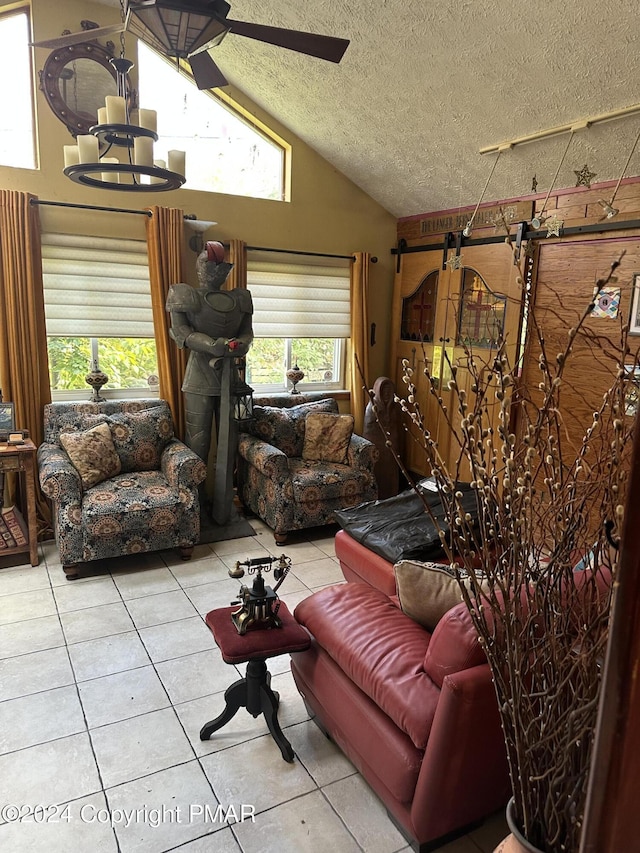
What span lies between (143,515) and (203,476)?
445mm

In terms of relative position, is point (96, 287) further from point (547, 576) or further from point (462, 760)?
point (547, 576)

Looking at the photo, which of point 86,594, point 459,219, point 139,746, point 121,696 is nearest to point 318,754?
point 139,746

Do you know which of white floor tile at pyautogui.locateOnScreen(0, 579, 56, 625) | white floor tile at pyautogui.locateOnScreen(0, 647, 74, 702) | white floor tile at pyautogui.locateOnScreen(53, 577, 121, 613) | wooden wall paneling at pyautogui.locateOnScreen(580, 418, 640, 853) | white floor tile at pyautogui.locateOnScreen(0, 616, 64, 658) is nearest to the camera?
wooden wall paneling at pyautogui.locateOnScreen(580, 418, 640, 853)

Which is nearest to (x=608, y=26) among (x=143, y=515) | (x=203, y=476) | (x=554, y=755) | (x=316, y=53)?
(x=316, y=53)

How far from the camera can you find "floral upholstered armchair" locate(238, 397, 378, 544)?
13.1 feet

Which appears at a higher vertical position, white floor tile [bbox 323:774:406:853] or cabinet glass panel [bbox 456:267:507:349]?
cabinet glass panel [bbox 456:267:507:349]

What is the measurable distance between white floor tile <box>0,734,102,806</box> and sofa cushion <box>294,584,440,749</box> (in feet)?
2.95

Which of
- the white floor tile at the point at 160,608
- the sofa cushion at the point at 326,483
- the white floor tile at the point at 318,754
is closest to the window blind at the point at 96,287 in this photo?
the sofa cushion at the point at 326,483

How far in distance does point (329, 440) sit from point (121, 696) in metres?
2.37

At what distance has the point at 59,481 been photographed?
3377 mm

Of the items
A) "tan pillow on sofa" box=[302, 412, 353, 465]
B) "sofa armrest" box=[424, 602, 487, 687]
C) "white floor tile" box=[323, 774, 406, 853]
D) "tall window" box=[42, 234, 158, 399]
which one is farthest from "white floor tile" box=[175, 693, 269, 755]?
"tall window" box=[42, 234, 158, 399]

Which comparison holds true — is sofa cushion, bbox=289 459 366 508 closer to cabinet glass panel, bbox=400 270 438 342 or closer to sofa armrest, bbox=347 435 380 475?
sofa armrest, bbox=347 435 380 475

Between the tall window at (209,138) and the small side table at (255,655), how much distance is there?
126 inches

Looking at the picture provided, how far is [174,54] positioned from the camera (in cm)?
198
